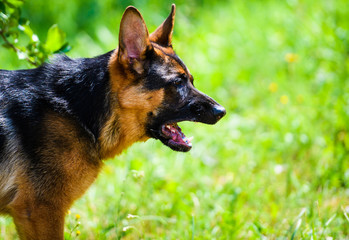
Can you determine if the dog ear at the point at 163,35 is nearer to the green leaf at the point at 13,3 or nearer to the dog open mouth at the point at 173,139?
the dog open mouth at the point at 173,139

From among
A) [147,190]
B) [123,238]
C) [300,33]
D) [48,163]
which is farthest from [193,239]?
[300,33]

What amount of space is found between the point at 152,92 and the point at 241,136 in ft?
7.68

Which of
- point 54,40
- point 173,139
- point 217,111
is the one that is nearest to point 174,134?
point 173,139

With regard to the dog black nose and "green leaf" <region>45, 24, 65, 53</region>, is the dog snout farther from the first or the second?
"green leaf" <region>45, 24, 65, 53</region>

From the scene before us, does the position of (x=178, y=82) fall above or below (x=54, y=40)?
above

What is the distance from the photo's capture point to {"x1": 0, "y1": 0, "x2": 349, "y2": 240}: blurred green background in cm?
360

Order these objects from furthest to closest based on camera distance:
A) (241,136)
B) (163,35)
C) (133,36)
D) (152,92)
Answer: (241,136) → (163,35) → (152,92) → (133,36)

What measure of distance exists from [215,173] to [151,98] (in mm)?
1894

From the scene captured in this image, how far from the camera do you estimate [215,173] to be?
4.70 metres

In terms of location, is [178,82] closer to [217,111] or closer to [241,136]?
[217,111]

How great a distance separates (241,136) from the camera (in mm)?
5160

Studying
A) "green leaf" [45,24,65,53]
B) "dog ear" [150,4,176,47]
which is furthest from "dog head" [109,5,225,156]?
"green leaf" [45,24,65,53]

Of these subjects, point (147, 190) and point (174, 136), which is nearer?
point (174, 136)

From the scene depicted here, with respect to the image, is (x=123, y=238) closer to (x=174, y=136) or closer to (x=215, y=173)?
(x=174, y=136)
